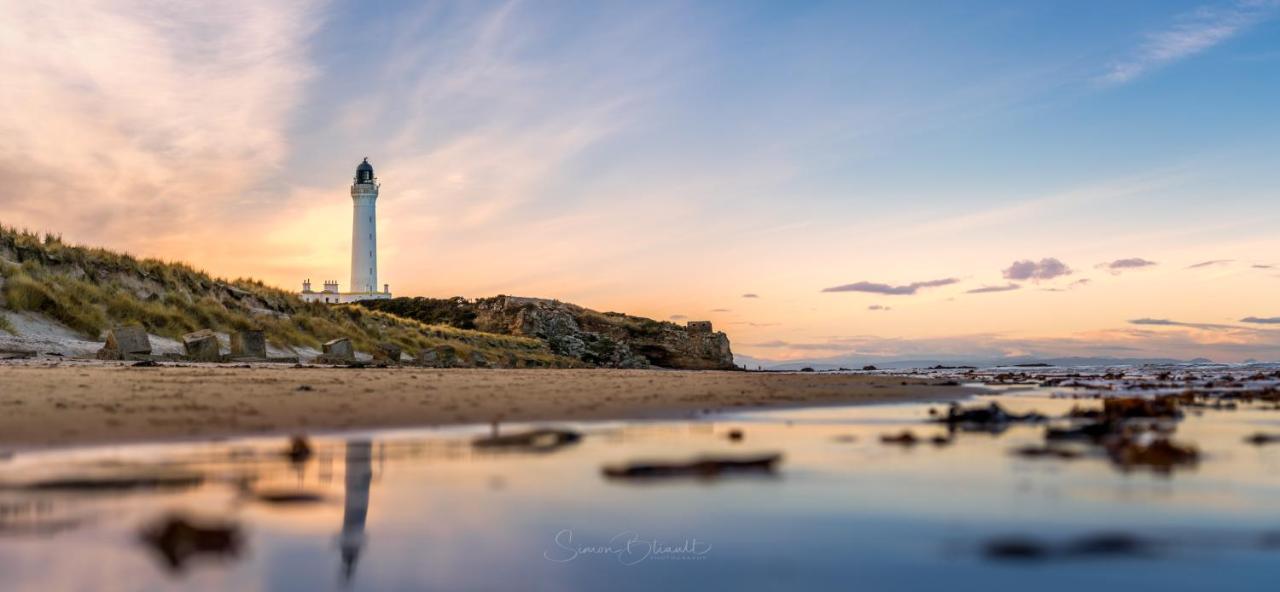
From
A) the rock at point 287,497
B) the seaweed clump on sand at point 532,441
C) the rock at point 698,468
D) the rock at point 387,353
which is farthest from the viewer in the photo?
the rock at point 387,353

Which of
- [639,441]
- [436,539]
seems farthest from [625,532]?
[639,441]

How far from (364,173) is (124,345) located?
66687 mm

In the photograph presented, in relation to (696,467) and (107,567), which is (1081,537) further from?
(107,567)

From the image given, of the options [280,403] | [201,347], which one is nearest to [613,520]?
[280,403]

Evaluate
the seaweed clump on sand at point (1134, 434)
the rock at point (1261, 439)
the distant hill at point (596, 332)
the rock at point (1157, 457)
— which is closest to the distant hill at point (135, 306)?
the seaweed clump on sand at point (1134, 434)

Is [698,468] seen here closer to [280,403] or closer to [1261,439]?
[1261,439]

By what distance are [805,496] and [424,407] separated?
4.98 meters

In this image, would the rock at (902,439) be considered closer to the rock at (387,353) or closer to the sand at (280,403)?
the sand at (280,403)

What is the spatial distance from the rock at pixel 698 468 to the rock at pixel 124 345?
15239 mm

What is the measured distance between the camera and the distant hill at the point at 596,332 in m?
55.9

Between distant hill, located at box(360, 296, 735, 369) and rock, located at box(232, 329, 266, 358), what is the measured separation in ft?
109

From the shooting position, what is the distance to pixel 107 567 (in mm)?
2441

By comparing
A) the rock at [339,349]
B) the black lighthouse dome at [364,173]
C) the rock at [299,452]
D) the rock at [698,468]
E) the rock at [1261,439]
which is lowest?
the rock at [1261,439]

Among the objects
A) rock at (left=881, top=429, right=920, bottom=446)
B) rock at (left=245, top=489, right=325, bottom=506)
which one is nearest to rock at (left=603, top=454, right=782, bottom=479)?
rock at (left=245, top=489, right=325, bottom=506)
